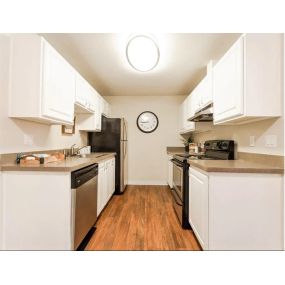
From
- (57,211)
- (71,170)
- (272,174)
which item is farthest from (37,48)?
(272,174)

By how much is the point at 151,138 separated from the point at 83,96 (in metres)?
2.39

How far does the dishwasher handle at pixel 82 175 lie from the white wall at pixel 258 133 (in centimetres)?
177

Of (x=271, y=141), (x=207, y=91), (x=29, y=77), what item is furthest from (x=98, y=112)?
(x=271, y=141)

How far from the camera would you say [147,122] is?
4.66m

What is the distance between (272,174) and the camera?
1.44 m

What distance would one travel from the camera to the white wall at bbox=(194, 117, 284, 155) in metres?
1.54

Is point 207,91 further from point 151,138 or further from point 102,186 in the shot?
point 151,138

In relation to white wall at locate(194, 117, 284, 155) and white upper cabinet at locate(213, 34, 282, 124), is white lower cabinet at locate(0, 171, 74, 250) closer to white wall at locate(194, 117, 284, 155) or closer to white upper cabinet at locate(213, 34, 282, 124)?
white upper cabinet at locate(213, 34, 282, 124)

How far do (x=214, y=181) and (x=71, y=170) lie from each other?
48.1 inches

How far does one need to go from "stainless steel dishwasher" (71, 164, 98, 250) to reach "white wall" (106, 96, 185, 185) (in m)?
2.54

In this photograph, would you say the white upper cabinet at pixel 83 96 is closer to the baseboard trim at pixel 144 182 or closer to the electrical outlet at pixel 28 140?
the electrical outlet at pixel 28 140

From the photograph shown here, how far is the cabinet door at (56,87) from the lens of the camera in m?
1.66

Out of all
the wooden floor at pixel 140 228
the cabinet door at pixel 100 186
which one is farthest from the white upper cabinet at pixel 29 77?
the wooden floor at pixel 140 228
